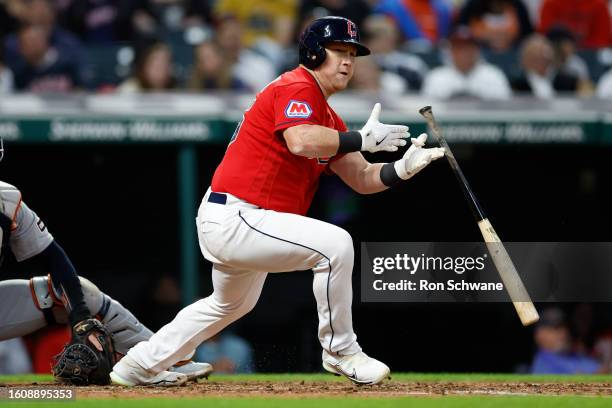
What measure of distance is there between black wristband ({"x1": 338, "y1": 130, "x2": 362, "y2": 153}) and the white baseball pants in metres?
0.31

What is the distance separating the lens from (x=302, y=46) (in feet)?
15.5

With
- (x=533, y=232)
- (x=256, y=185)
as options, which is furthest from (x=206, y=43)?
(x=256, y=185)

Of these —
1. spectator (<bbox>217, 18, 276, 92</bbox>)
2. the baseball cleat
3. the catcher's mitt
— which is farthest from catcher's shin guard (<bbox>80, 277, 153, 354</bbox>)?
spectator (<bbox>217, 18, 276, 92</bbox>)

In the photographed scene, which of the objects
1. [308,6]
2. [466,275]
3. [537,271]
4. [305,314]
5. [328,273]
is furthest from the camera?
[308,6]

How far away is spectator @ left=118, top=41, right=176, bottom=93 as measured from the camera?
8125 mm

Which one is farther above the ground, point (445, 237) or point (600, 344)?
point (445, 237)

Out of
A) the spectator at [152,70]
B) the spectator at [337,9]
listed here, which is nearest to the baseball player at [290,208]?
the spectator at [152,70]

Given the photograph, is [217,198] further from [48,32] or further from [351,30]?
[48,32]

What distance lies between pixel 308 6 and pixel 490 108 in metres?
2.72

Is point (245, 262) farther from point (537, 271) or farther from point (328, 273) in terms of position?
point (537, 271)

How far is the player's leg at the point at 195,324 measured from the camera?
189 inches

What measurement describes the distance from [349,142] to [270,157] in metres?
0.34

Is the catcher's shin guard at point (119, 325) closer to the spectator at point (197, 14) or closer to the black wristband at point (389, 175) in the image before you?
the black wristband at point (389, 175)

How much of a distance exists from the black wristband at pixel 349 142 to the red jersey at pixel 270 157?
124 millimetres
